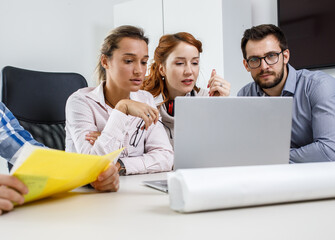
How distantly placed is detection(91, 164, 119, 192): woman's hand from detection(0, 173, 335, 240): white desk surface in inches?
3.5

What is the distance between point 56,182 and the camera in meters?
0.72

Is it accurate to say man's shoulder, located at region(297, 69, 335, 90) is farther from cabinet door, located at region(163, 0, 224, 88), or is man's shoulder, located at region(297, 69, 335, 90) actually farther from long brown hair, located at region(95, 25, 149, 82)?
cabinet door, located at region(163, 0, 224, 88)

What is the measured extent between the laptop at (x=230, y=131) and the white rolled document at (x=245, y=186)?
0.12 m

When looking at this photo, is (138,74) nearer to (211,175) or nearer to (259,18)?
(211,175)

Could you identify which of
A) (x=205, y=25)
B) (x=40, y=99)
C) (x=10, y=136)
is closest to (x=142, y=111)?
(x=10, y=136)

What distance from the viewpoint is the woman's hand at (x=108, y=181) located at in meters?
0.89

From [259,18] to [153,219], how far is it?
8.40 feet

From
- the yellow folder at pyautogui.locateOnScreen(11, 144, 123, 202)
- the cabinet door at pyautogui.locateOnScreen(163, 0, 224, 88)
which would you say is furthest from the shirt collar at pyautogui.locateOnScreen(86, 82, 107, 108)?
the cabinet door at pyautogui.locateOnScreen(163, 0, 224, 88)

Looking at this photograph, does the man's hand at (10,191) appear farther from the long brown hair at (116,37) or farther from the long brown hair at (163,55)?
the long brown hair at (163,55)

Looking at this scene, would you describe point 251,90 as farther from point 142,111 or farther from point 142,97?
point 142,111

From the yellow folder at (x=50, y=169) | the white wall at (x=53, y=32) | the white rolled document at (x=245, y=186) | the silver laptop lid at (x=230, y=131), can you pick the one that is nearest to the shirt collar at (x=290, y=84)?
the silver laptop lid at (x=230, y=131)

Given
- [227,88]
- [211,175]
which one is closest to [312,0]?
[227,88]

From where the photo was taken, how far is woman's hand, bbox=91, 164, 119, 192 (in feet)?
2.91

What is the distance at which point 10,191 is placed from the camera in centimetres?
69
